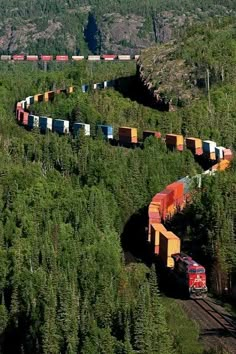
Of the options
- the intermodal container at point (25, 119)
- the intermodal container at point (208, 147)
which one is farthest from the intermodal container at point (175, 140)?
the intermodal container at point (25, 119)

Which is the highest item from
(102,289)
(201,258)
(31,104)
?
(102,289)

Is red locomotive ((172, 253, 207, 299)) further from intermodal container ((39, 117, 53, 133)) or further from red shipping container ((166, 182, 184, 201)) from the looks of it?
intermodal container ((39, 117, 53, 133))

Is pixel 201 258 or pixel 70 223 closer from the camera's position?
pixel 201 258

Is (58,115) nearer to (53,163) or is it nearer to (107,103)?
(107,103)

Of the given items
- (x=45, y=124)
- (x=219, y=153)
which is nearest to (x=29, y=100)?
(x=45, y=124)

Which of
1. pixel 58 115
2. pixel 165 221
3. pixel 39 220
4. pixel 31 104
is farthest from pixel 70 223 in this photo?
pixel 31 104

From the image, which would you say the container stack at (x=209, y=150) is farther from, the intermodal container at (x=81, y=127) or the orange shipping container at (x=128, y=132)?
the intermodal container at (x=81, y=127)

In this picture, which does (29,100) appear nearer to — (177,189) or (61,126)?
(61,126)

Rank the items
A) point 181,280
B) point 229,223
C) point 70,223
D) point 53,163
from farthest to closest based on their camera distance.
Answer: point 53,163 → point 70,223 → point 229,223 → point 181,280
